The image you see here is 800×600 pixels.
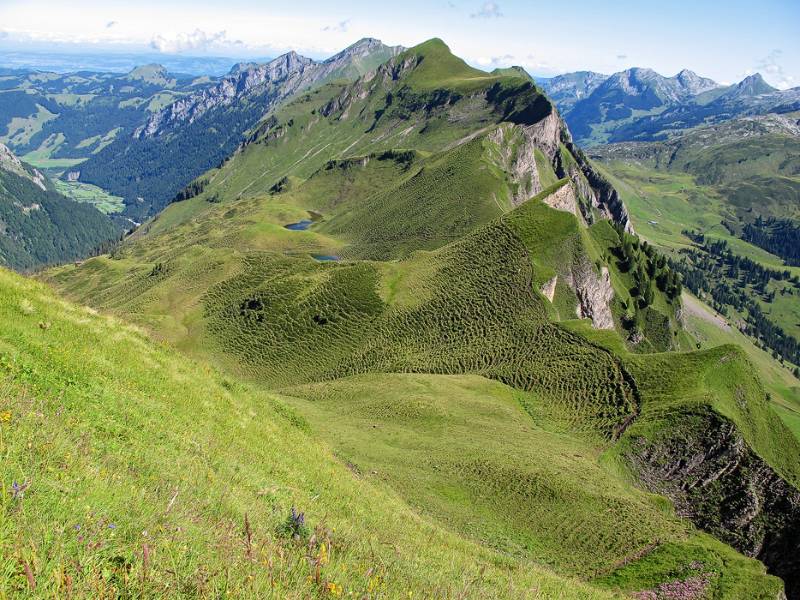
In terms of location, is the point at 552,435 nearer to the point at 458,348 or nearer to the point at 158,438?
the point at 458,348

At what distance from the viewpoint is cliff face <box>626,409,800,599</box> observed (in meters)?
37.7

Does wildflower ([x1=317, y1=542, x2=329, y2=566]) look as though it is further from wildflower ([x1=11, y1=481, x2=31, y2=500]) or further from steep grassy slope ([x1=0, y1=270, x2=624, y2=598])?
wildflower ([x1=11, y1=481, x2=31, y2=500])

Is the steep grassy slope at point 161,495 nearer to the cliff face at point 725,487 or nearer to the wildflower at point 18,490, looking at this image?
the wildflower at point 18,490

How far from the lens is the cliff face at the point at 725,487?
3766cm

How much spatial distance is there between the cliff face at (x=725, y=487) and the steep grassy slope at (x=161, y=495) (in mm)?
29567

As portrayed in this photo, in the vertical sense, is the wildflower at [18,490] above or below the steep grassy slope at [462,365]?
above

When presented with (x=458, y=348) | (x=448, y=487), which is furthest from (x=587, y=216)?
(x=448, y=487)

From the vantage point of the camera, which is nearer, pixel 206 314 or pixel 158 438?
pixel 158 438

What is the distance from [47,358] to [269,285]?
75940mm

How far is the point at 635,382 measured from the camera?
5397cm

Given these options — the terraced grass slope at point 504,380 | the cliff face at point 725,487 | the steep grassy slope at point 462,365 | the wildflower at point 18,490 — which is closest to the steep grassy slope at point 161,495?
the wildflower at point 18,490

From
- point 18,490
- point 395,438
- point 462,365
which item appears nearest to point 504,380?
point 462,365

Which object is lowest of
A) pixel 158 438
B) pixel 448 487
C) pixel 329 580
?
pixel 448 487

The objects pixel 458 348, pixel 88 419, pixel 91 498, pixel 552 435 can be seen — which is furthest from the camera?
pixel 458 348
